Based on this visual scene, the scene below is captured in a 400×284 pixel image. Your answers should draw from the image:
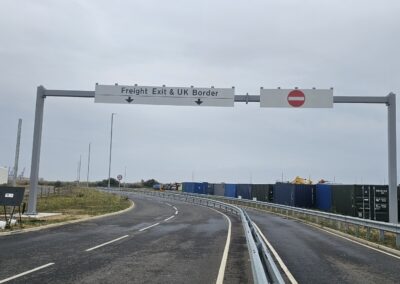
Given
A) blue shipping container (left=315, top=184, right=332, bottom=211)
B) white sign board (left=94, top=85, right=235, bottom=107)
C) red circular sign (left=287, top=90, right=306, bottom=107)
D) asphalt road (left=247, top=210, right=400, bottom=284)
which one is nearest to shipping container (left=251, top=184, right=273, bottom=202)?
blue shipping container (left=315, top=184, right=332, bottom=211)

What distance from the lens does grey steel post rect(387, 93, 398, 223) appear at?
2245cm

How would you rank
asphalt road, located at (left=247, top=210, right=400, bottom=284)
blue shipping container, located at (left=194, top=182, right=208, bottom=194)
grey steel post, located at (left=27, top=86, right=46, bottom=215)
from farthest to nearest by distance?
blue shipping container, located at (left=194, top=182, right=208, bottom=194) → grey steel post, located at (left=27, top=86, right=46, bottom=215) → asphalt road, located at (left=247, top=210, right=400, bottom=284)

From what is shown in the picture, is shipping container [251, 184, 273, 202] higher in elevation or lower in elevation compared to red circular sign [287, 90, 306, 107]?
lower

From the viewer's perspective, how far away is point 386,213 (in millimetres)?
28266

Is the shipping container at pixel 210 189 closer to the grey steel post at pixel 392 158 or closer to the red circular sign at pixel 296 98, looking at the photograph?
the red circular sign at pixel 296 98

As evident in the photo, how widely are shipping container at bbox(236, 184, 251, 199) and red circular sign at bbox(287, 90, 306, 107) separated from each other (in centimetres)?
3113

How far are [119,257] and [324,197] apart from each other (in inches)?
1144

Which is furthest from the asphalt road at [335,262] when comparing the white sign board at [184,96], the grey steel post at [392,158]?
the white sign board at [184,96]

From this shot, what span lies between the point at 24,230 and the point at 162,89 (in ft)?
35.6

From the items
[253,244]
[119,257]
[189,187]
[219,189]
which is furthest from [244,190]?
[253,244]

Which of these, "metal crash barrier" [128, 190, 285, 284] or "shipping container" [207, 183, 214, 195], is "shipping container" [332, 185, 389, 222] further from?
"shipping container" [207, 183, 214, 195]

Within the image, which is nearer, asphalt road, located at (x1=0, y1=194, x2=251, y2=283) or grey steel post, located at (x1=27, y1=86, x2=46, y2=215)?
asphalt road, located at (x1=0, y1=194, x2=251, y2=283)

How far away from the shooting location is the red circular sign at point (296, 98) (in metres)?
26.2

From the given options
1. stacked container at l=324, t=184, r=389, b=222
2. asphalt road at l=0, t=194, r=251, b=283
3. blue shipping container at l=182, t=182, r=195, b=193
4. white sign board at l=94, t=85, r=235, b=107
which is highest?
white sign board at l=94, t=85, r=235, b=107
